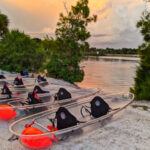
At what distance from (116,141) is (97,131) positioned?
0.62 metres

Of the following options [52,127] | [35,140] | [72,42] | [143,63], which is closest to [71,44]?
[72,42]

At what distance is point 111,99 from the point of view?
22.2ft

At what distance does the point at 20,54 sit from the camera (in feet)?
57.4

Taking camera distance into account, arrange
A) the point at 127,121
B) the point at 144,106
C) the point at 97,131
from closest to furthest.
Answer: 1. the point at 97,131
2. the point at 127,121
3. the point at 144,106

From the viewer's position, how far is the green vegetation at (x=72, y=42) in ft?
47.5

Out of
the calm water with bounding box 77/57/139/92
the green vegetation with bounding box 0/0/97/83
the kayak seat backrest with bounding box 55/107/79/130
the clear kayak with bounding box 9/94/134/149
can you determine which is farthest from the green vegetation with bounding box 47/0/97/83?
the kayak seat backrest with bounding box 55/107/79/130

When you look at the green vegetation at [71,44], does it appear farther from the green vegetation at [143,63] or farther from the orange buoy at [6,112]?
the orange buoy at [6,112]

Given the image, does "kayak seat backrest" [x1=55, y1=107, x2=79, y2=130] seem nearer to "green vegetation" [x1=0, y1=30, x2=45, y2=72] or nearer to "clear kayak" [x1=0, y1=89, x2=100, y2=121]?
"clear kayak" [x1=0, y1=89, x2=100, y2=121]

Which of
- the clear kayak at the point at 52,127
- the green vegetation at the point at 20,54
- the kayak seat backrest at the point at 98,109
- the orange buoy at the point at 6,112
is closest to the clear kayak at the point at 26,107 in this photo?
the orange buoy at the point at 6,112

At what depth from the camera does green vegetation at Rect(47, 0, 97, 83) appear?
14469 mm

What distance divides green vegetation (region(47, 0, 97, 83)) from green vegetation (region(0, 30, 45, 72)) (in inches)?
154

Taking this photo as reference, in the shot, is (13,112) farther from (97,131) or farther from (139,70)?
(139,70)

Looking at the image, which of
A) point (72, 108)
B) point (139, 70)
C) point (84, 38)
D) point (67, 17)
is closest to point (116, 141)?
point (72, 108)

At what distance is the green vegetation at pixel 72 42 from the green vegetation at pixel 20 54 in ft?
12.9
